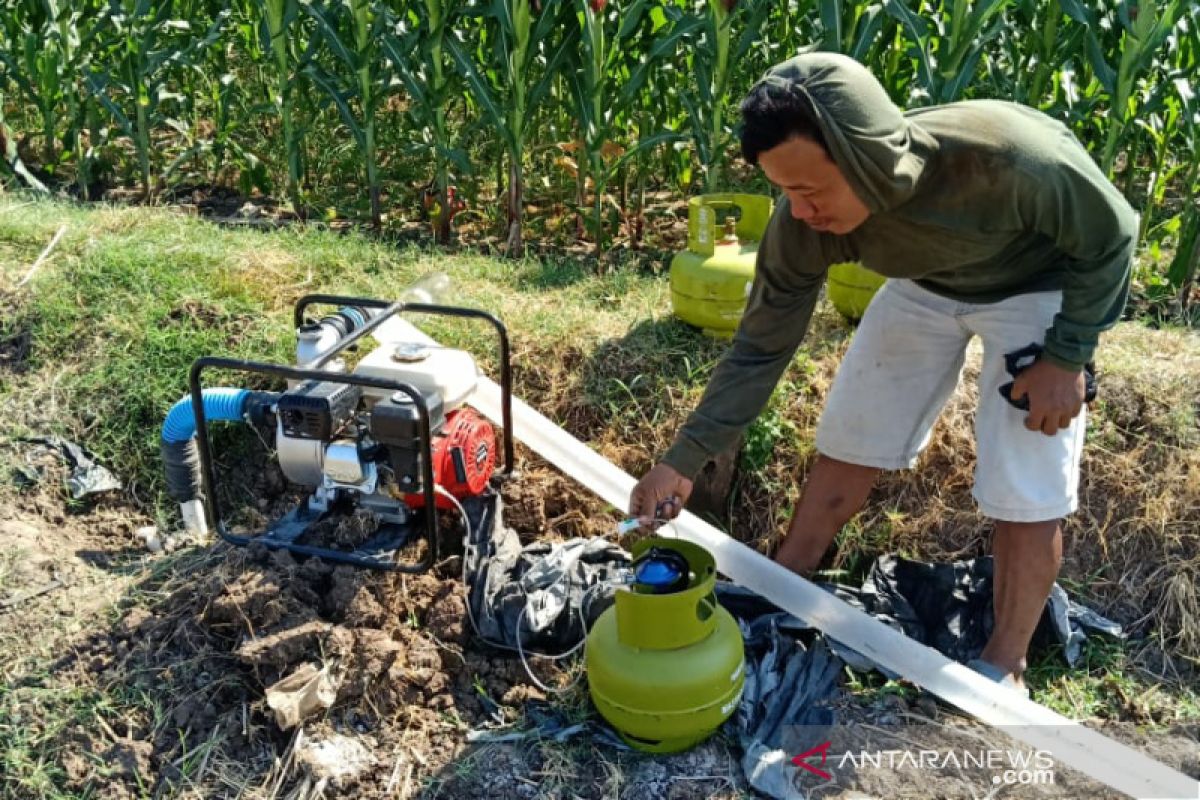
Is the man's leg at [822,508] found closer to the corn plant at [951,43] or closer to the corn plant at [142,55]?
the corn plant at [951,43]

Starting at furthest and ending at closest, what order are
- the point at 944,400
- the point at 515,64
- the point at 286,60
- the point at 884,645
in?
the point at 286,60 → the point at 515,64 → the point at 944,400 → the point at 884,645

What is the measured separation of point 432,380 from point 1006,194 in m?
1.65

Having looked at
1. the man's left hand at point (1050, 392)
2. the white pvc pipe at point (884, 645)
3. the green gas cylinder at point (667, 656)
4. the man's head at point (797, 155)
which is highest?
the man's head at point (797, 155)

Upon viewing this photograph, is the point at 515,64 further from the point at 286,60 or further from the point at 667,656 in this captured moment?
the point at 667,656

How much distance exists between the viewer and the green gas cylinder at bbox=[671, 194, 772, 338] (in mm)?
3986

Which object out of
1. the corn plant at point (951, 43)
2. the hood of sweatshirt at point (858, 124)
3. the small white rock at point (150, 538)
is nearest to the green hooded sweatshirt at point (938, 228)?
the hood of sweatshirt at point (858, 124)

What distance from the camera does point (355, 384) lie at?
9.27 feet

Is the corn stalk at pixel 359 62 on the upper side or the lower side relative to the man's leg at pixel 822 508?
upper

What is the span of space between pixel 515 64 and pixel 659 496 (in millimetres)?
3184

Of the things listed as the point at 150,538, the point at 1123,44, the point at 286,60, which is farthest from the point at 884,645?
the point at 286,60

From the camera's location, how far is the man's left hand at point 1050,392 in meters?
2.53

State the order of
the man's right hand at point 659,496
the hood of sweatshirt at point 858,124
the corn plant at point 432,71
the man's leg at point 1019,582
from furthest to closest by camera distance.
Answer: the corn plant at point 432,71
the man's leg at point 1019,582
the man's right hand at point 659,496
the hood of sweatshirt at point 858,124

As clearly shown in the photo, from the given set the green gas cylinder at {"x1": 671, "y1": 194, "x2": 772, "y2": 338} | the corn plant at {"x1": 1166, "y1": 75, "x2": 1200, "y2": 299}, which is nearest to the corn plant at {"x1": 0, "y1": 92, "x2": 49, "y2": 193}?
the green gas cylinder at {"x1": 671, "y1": 194, "x2": 772, "y2": 338}

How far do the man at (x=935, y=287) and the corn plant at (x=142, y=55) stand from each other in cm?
443
